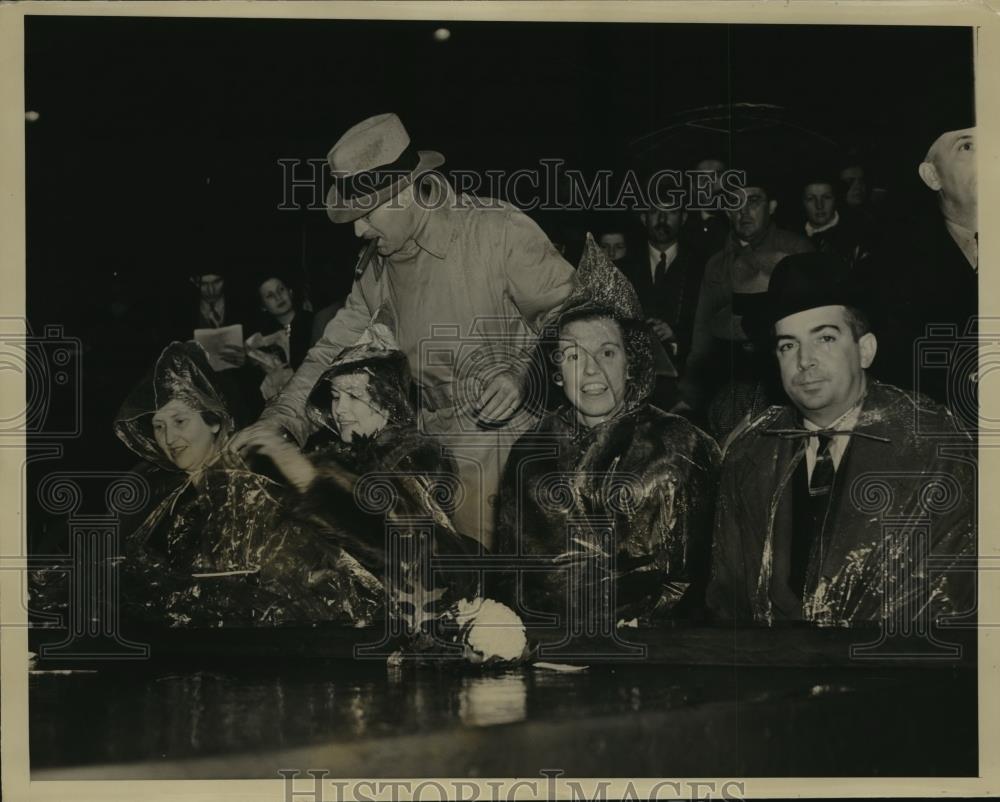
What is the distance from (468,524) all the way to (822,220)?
5.34 feet

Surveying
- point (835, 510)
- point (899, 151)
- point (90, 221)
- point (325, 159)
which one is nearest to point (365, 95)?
point (325, 159)

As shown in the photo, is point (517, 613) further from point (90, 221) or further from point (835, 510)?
point (90, 221)

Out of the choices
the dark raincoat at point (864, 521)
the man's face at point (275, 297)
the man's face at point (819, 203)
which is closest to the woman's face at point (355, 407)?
the man's face at point (275, 297)

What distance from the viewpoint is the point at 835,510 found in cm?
514

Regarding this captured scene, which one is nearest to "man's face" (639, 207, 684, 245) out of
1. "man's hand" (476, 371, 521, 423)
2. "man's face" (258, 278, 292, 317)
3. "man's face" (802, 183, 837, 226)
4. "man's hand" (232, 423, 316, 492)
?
"man's face" (802, 183, 837, 226)

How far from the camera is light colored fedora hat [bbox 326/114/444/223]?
513 cm

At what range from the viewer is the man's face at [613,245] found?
5133 mm

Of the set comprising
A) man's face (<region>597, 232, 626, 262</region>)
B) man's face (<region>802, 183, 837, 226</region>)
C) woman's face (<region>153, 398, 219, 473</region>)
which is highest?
man's face (<region>802, 183, 837, 226</region>)

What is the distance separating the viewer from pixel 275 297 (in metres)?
5.15

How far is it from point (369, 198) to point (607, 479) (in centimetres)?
130

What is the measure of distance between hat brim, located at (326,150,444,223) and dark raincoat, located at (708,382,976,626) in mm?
1454

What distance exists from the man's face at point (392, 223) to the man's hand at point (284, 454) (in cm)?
75

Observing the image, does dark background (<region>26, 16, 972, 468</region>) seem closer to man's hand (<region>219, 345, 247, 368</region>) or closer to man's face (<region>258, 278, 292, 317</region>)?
man's face (<region>258, 278, 292, 317</region>)

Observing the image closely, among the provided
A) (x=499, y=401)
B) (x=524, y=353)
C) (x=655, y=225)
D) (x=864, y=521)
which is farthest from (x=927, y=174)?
(x=499, y=401)
